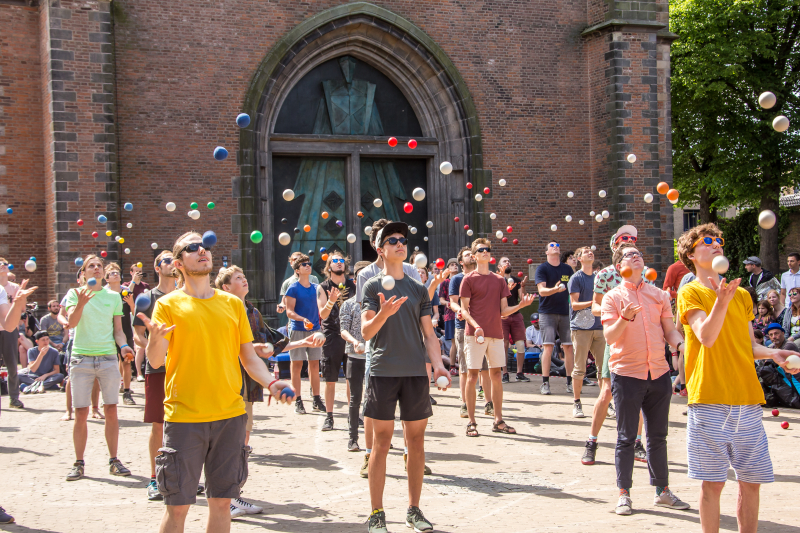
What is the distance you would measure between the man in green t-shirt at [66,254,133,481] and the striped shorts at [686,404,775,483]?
4704 millimetres

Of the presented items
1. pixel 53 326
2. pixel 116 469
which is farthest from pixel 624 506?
pixel 53 326

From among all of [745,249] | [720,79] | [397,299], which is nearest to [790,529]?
[397,299]

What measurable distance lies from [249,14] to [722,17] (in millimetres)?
17928

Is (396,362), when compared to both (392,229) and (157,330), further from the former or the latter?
(157,330)

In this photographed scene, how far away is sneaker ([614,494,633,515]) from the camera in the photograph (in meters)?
5.46

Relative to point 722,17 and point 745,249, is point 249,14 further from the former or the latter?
point 745,249

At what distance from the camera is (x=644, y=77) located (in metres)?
19.0

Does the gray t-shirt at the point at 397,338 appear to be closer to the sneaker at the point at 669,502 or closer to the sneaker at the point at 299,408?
the sneaker at the point at 669,502

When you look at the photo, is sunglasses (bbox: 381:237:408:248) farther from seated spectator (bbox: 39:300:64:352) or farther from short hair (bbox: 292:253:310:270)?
seated spectator (bbox: 39:300:64:352)

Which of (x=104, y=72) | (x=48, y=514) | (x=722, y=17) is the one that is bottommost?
(x=48, y=514)

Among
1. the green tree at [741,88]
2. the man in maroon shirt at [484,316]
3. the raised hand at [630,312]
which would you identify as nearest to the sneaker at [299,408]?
the man in maroon shirt at [484,316]

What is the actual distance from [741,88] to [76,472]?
89.2 ft

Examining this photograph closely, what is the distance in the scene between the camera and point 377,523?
5.06 meters

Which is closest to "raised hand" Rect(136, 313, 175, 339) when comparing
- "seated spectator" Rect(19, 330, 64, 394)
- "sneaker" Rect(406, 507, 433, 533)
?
"sneaker" Rect(406, 507, 433, 533)
